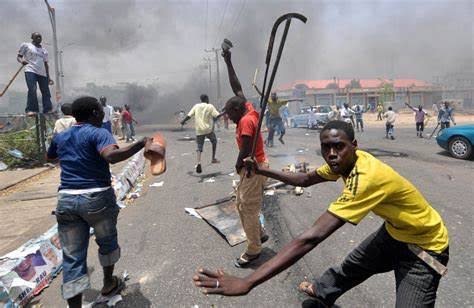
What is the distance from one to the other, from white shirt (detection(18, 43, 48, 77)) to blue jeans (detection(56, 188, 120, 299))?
697cm

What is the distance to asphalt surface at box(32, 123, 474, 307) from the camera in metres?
A: 2.87

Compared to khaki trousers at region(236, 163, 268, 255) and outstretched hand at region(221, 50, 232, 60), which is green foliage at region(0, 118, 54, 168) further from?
khaki trousers at region(236, 163, 268, 255)

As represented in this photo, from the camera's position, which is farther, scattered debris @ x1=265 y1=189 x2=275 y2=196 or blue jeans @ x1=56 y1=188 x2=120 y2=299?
scattered debris @ x1=265 y1=189 x2=275 y2=196

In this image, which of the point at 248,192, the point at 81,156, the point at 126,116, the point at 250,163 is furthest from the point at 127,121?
the point at 250,163

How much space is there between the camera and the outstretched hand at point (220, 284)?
1466 mm

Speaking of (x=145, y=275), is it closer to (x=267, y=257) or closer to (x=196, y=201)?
(x=267, y=257)

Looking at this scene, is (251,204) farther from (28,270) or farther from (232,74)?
(28,270)

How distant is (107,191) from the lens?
8.84 feet

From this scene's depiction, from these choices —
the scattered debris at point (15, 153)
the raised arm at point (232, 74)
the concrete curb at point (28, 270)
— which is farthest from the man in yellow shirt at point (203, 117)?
the scattered debris at point (15, 153)

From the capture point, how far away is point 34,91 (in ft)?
28.6

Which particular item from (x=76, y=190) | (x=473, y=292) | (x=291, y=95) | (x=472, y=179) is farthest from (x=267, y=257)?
(x=291, y=95)

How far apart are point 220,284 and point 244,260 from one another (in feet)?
6.61

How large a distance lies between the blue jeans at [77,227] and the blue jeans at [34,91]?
23.2 feet

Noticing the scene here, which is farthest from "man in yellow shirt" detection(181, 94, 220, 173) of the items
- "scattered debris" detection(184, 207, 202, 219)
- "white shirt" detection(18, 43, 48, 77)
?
"white shirt" detection(18, 43, 48, 77)
